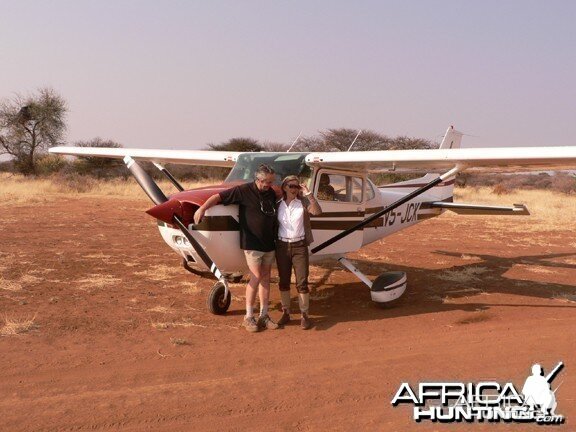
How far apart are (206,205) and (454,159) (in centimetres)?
336

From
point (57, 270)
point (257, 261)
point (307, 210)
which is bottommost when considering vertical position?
point (57, 270)

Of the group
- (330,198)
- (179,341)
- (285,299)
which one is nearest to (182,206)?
(179,341)

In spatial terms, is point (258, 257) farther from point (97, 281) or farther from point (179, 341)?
point (97, 281)

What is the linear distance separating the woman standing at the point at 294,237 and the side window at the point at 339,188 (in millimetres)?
1165

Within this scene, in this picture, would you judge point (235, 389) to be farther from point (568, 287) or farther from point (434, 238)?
point (434, 238)

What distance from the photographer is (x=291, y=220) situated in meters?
6.16

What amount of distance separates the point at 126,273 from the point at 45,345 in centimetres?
357

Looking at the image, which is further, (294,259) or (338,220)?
(338,220)

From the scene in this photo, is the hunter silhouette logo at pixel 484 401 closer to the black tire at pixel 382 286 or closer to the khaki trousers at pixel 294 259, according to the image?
the khaki trousers at pixel 294 259

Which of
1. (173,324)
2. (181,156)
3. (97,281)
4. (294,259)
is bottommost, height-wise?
(97,281)

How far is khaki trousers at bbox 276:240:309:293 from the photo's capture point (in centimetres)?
620

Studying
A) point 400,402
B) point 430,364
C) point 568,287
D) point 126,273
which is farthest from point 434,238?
point 400,402

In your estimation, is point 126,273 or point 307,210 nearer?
point 307,210

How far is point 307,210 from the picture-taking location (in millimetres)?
6422
